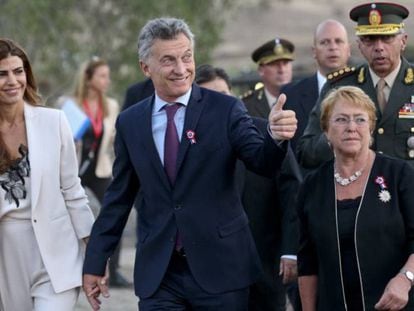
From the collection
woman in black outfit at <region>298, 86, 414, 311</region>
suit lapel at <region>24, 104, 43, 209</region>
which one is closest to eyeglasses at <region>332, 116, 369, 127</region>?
woman in black outfit at <region>298, 86, 414, 311</region>

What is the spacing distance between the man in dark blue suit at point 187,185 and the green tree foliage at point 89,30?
45.3 ft

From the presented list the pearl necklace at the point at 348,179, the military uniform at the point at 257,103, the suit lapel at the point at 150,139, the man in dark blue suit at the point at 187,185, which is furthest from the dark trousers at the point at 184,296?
the military uniform at the point at 257,103

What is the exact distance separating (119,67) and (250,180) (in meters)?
13.2

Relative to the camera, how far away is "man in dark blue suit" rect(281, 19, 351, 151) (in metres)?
9.10

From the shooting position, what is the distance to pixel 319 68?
32.8 feet

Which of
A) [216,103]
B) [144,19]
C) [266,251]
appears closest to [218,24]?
[144,19]

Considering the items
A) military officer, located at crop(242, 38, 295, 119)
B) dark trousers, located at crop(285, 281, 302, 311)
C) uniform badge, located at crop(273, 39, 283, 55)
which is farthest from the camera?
uniform badge, located at crop(273, 39, 283, 55)

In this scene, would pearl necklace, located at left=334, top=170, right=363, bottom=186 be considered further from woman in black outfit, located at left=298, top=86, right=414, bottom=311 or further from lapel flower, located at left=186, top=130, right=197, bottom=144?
lapel flower, located at left=186, top=130, right=197, bottom=144

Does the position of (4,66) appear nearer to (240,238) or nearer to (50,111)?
(50,111)

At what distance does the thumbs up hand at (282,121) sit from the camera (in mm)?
6367

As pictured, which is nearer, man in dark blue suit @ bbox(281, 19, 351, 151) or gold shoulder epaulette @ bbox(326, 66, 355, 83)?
gold shoulder epaulette @ bbox(326, 66, 355, 83)

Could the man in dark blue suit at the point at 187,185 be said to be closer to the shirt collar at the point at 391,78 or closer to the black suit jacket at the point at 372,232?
the black suit jacket at the point at 372,232

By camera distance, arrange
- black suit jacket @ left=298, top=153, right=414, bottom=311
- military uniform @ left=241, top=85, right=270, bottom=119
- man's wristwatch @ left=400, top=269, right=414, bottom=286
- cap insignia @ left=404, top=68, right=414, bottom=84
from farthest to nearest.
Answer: military uniform @ left=241, top=85, right=270, bottom=119 → cap insignia @ left=404, top=68, right=414, bottom=84 → black suit jacket @ left=298, top=153, right=414, bottom=311 → man's wristwatch @ left=400, top=269, right=414, bottom=286

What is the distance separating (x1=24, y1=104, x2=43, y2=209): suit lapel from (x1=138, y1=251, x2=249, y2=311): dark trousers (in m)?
0.84
